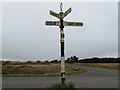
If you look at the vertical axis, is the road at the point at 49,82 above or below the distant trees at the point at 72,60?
above

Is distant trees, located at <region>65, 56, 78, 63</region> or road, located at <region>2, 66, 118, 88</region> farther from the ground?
road, located at <region>2, 66, 118, 88</region>

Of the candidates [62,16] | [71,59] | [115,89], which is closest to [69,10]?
[62,16]

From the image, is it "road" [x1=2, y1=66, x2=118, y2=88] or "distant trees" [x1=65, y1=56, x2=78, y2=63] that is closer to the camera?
"road" [x1=2, y1=66, x2=118, y2=88]

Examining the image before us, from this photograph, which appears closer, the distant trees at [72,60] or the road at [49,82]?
the road at [49,82]

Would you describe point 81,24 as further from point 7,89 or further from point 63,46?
point 7,89

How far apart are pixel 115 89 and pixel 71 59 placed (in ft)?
378

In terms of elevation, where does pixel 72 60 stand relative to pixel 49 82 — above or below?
below

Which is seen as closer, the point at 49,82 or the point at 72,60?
the point at 49,82

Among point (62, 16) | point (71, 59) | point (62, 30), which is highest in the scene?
point (62, 16)

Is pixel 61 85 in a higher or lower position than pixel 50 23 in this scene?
lower

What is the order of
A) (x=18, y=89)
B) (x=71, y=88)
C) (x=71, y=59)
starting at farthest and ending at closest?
1. (x=71, y=59)
2. (x=18, y=89)
3. (x=71, y=88)

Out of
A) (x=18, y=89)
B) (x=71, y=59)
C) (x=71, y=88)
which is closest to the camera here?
(x=71, y=88)

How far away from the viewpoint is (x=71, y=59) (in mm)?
127750

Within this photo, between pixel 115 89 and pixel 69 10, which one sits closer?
pixel 69 10
